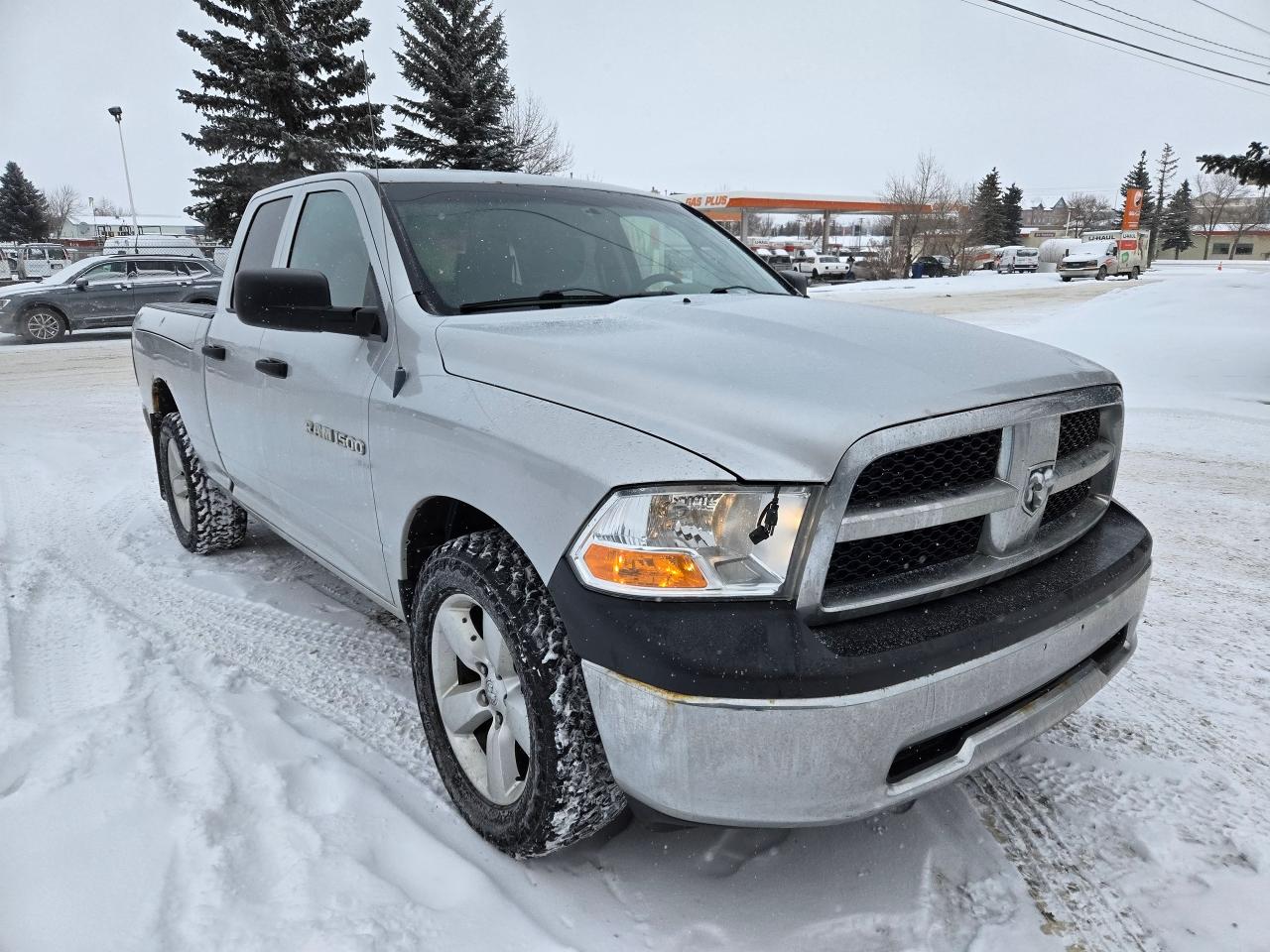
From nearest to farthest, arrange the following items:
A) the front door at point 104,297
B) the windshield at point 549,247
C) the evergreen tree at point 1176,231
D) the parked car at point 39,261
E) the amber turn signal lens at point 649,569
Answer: the amber turn signal lens at point 649,569
the windshield at point 549,247
the front door at point 104,297
the parked car at point 39,261
the evergreen tree at point 1176,231

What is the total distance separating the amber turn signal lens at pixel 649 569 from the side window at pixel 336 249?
4.37 feet

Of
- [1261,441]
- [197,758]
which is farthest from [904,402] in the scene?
[1261,441]

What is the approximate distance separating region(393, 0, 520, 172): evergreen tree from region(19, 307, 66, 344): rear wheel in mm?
13145

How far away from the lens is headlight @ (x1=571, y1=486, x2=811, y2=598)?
5.33 feet

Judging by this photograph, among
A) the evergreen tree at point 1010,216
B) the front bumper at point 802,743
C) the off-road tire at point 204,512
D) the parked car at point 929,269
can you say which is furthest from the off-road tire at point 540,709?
the evergreen tree at point 1010,216

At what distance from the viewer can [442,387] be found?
2.18 metres

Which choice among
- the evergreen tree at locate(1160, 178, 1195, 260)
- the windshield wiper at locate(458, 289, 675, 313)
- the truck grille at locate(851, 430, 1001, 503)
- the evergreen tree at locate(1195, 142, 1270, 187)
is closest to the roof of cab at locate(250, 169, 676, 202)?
the windshield wiper at locate(458, 289, 675, 313)

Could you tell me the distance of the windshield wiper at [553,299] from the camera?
2510 millimetres

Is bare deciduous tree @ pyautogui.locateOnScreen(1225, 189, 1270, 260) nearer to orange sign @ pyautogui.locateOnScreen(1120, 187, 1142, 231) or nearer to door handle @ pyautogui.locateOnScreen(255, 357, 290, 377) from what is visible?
orange sign @ pyautogui.locateOnScreen(1120, 187, 1142, 231)

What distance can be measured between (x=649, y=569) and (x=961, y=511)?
0.68 m

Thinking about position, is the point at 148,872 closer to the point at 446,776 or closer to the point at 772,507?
the point at 446,776

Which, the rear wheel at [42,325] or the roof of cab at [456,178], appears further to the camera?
the rear wheel at [42,325]

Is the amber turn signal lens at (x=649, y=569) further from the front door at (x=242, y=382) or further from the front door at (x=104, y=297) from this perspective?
the front door at (x=104, y=297)

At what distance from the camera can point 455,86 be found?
26.1 meters
